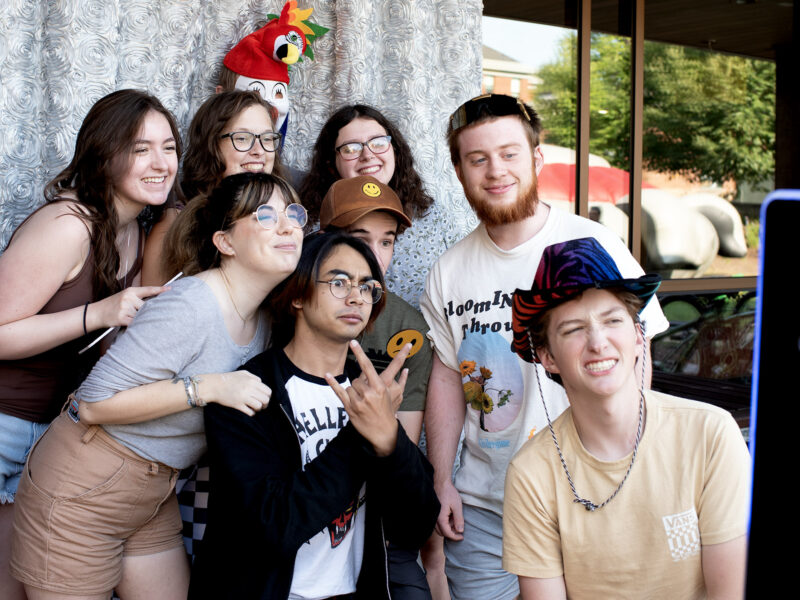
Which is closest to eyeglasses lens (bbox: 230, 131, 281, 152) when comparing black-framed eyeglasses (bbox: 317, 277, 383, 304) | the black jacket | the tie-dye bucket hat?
black-framed eyeglasses (bbox: 317, 277, 383, 304)

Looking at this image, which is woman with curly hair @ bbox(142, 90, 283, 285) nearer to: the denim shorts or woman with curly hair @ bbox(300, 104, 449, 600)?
woman with curly hair @ bbox(300, 104, 449, 600)

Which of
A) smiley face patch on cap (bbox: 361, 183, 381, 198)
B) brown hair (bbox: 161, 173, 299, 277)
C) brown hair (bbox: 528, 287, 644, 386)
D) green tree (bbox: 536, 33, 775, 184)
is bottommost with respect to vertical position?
brown hair (bbox: 528, 287, 644, 386)

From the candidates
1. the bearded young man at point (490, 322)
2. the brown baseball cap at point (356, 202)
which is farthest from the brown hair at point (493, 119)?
the brown baseball cap at point (356, 202)

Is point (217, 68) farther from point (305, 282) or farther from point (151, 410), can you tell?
point (151, 410)

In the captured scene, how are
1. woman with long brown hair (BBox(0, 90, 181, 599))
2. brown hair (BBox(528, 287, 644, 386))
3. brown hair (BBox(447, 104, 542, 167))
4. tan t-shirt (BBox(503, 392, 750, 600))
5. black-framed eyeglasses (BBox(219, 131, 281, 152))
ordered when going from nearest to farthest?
1. tan t-shirt (BBox(503, 392, 750, 600))
2. brown hair (BBox(528, 287, 644, 386))
3. woman with long brown hair (BBox(0, 90, 181, 599))
4. brown hair (BBox(447, 104, 542, 167))
5. black-framed eyeglasses (BBox(219, 131, 281, 152))

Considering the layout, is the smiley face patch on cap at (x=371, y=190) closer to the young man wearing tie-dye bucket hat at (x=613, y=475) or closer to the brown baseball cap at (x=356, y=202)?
the brown baseball cap at (x=356, y=202)

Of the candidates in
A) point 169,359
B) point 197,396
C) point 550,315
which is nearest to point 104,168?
point 169,359

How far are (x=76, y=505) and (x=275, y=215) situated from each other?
2.74ft

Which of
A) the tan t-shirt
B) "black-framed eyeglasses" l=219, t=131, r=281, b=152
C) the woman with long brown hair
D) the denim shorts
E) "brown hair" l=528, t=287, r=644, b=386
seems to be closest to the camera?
the tan t-shirt

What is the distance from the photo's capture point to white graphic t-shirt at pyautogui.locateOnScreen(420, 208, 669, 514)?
2.05 meters

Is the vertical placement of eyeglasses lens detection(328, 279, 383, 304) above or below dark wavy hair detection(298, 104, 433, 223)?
below

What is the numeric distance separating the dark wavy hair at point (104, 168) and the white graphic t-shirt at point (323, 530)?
59 cm

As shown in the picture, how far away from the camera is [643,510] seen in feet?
5.01

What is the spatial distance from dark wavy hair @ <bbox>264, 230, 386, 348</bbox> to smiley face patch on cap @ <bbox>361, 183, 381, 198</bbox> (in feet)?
1.05
